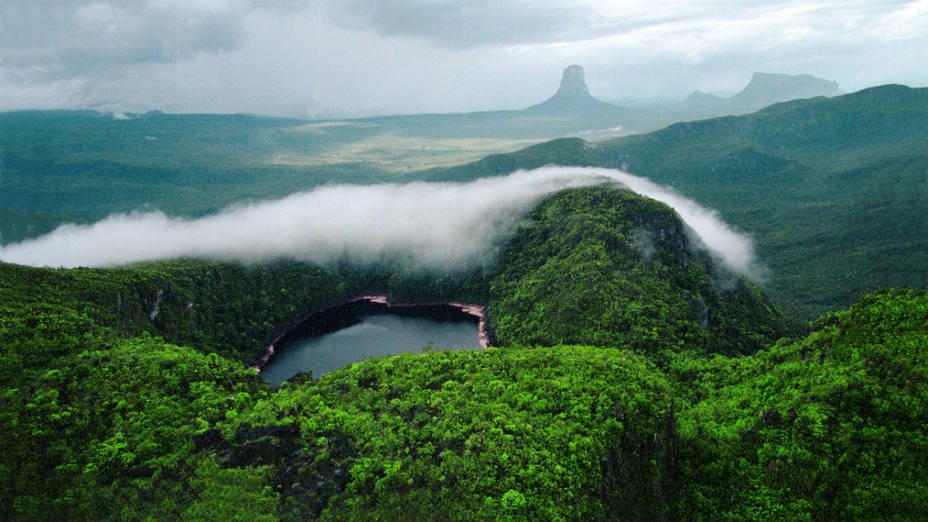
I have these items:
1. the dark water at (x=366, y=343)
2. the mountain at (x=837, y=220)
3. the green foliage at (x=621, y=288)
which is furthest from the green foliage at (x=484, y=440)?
the mountain at (x=837, y=220)

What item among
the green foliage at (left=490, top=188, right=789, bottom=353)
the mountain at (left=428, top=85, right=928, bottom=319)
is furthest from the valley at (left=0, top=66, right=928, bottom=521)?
the mountain at (left=428, top=85, right=928, bottom=319)

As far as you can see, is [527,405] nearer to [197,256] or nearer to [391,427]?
[391,427]

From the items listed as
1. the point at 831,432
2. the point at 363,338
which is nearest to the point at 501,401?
the point at 831,432

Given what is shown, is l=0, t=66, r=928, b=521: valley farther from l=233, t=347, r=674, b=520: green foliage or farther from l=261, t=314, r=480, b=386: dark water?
l=261, t=314, r=480, b=386: dark water

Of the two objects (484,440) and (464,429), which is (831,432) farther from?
(464,429)

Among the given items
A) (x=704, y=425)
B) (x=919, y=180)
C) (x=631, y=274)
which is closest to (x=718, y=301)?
(x=631, y=274)

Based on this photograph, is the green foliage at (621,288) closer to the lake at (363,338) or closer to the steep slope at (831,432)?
the lake at (363,338)
